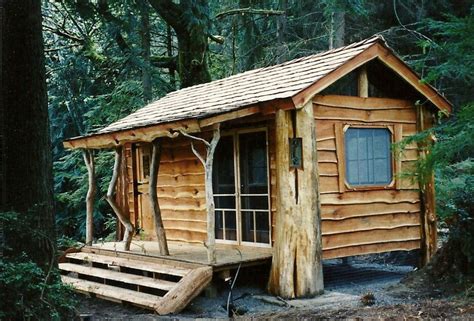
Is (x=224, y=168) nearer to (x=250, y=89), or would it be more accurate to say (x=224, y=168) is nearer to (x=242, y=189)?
(x=242, y=189)

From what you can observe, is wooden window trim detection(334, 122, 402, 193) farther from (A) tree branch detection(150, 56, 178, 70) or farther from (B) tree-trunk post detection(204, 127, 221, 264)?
(A) tree branch detection(150, 56, 178, 70)

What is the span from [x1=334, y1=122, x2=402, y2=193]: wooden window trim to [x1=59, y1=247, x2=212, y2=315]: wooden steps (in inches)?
110

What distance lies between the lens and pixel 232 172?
34.3 ft

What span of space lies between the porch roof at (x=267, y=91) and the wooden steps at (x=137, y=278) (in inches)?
83.6

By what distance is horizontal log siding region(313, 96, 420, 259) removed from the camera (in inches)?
370

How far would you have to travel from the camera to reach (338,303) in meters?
7.92

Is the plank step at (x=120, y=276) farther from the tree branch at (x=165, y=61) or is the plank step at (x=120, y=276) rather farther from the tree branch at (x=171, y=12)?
the tree branch at (x=165, y=61)

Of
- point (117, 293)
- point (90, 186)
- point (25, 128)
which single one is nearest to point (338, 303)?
point (117, 293)

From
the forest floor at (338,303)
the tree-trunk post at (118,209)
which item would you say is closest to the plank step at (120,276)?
the forest floor at (338,303)

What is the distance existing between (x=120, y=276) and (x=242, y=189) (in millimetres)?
2576

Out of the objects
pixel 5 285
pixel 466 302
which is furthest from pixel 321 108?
pixel 5 285

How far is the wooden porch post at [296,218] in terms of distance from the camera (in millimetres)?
8680

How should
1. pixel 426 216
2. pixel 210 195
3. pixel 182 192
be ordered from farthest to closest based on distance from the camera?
pixel 182 192 → pixel 426 216 → pixel 210 195

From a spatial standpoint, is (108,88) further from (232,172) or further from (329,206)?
(329,206)
